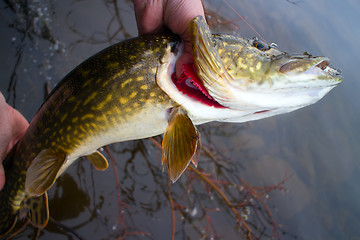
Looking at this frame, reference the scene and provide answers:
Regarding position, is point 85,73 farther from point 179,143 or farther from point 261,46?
point 261,46

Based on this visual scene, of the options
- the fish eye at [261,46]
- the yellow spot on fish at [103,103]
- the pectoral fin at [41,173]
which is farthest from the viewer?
the pectoral fin at [41,173]

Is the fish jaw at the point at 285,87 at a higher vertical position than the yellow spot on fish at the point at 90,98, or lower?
higher

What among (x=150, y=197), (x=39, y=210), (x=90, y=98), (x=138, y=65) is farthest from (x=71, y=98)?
(x=150, y=197)

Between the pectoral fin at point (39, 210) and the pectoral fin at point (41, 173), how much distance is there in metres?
0.26

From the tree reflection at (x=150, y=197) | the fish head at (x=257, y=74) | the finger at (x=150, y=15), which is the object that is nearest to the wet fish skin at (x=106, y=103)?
the fish head at (x=257, y=74)

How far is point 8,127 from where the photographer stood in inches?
76.2

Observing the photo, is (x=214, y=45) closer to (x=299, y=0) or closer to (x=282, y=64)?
(x=282, y=64)

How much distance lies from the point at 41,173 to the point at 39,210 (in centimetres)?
44

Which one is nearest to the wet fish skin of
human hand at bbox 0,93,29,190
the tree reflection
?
human hand at bbox 0,93,29,190

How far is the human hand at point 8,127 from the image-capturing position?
188 centimetres

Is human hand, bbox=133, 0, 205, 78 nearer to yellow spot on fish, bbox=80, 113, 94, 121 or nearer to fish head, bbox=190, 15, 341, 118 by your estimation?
fish head, bbox=190, 15, 341, 118

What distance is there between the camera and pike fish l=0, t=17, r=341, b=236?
3.64 feet

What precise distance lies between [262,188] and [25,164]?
8.69ft

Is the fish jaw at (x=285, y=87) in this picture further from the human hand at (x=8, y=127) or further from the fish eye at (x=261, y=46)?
the human hand at (x=8, y=127)
